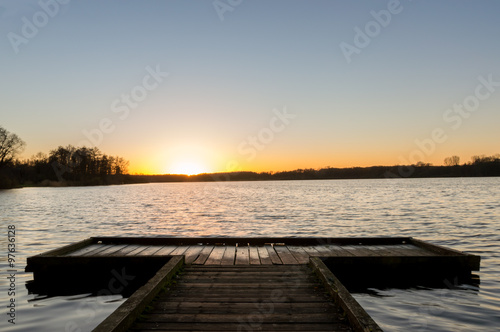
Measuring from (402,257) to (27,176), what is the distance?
11979cm

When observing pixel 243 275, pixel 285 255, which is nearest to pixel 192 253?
pixel 285 255

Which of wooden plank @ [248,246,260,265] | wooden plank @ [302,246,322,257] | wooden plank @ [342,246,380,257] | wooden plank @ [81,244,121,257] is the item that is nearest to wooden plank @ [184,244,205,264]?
wooden plank @ [248,246,260,265]

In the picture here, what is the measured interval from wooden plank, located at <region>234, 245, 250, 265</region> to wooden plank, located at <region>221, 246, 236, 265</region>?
0.11m

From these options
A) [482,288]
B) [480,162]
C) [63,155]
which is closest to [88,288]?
[482,288]

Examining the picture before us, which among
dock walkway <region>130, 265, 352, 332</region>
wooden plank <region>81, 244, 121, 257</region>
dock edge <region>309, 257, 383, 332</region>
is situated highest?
dock edge <region>309, 257, 383, 332</region>

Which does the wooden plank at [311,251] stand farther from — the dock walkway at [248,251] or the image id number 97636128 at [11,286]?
the image id number 97636128 at [11,286]

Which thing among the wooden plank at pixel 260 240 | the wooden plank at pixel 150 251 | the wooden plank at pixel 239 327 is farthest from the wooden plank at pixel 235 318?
the wooden plank at pixel 260 240

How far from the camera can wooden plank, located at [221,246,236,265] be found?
9.52 metres

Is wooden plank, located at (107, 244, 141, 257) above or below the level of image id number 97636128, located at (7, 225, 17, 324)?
above

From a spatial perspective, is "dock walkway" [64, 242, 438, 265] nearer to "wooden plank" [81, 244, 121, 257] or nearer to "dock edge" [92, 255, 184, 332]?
"wooden plank" [81, 244, 121, 257]

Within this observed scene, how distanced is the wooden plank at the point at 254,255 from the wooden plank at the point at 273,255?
38 centimetres

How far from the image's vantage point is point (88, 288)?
Answer: 10.2m

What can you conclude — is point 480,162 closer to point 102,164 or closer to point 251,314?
point 102,164

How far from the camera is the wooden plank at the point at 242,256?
376 inches
